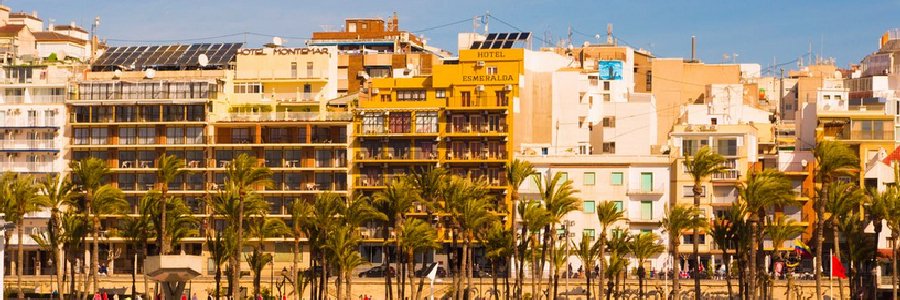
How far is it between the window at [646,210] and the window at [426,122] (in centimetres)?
1727

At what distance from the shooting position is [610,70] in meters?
175

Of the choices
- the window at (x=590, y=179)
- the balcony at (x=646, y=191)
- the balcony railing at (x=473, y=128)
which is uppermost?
the balcony railing at (x=473, y=128)

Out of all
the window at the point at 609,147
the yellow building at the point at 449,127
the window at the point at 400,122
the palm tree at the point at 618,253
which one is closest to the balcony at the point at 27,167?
the yellow building at the point at 449,127

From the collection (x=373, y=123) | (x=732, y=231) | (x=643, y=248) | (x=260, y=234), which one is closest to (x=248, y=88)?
(x=373, y=123)

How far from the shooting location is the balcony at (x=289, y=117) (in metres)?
155

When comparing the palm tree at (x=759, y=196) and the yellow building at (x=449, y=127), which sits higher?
the yellow building at (x=449, y=127)

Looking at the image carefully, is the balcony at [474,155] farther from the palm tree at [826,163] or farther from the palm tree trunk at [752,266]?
the palm tree at [826,163]

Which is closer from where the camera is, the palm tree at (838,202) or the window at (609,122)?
the palm tree at (838,202)

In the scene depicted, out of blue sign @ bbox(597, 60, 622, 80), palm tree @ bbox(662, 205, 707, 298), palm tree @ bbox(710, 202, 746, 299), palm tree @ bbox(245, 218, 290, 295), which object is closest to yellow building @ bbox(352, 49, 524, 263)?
palm tree @ bbox(245, 218, 290, 295)

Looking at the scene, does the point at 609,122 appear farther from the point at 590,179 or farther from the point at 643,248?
the point at 643,248

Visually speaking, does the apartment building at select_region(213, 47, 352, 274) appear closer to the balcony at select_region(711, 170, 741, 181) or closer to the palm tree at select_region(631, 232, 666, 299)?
the palm tree at select_region(631, 232, 666, 299)

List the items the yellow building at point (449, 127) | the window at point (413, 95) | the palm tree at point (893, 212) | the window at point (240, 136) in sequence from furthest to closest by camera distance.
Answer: the window at point (240, 136) → the window at point (413, 95) → the yellow building at point (449, 127) → the palm tree at point (893, 212)

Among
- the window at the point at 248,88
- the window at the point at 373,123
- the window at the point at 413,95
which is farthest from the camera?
the window at the point at 248,88

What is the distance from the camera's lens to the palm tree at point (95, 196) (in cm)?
13112
